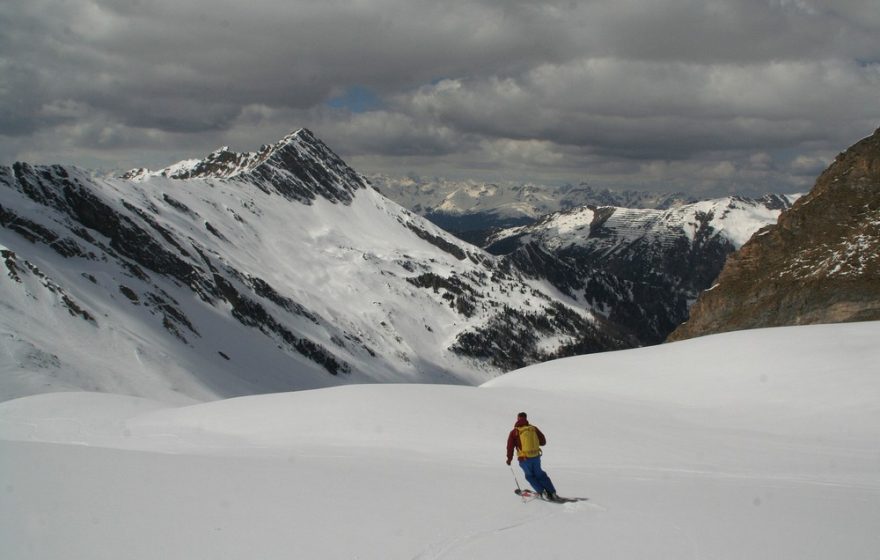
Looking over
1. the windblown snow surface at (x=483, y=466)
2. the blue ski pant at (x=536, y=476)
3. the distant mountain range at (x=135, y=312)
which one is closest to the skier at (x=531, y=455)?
the blue ski pant at (x=536, y=476)

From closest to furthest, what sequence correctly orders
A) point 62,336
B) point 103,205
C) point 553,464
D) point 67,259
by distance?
1. point 553,464
2. point 62,336
3. point 67,259
4. point 103,205

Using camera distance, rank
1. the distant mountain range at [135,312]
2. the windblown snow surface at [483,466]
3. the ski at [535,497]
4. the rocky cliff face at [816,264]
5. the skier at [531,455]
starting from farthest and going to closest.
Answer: the distant mountain range at [135,312], the rocky cliff face at [816,264], the skier at [531,455], the ski at [535,497], the windblown snow surface at [483,466]

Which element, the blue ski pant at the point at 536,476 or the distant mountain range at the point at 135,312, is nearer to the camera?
the blue ski pant at the point at 536,476

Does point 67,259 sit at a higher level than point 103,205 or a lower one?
lower

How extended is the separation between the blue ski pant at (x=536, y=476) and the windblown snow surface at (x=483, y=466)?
2.69 ft

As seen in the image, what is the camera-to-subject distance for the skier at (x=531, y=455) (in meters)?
14.0

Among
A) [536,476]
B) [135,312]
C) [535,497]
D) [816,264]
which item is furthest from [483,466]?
[135,312]

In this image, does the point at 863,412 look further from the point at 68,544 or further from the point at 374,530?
the point at 68,544

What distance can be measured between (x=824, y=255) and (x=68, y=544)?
88715 mm

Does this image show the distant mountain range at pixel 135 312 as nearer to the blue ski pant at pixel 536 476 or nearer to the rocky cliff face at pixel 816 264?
the blue ski pant at pixel 536 476

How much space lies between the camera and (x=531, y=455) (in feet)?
48.1

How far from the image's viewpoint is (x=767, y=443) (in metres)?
21.0

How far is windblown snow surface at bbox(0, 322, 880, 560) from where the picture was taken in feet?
32.6

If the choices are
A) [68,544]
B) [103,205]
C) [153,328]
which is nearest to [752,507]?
[68,544]
